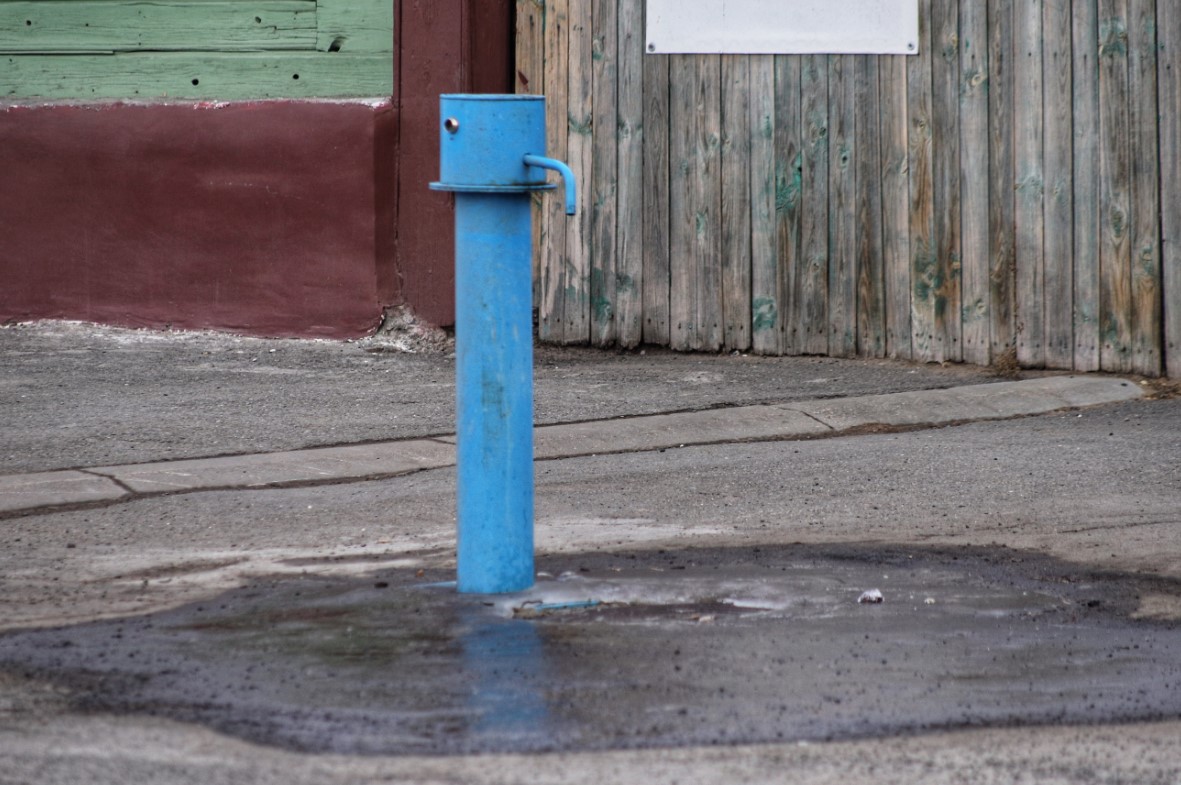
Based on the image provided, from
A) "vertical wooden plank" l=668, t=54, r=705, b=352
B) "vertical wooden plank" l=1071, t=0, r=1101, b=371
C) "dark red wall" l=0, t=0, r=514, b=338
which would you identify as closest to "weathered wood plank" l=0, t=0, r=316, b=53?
"dark red wall" l=0, t=0, r=514, b=338

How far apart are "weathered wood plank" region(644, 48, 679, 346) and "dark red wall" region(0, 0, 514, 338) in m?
0.88

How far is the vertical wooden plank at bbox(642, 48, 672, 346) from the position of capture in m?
9.03

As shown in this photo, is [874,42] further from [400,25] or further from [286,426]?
[286,426]

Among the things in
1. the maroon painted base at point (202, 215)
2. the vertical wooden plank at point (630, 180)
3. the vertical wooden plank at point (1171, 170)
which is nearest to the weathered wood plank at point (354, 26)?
the maroon painted base at point (202, 215)

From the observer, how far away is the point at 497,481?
15.0 ft

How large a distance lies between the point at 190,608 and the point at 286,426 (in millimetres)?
2771

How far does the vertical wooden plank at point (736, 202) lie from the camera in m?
8.95

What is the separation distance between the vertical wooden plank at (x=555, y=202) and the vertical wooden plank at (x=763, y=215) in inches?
40.7

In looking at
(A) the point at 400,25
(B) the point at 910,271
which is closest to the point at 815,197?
(B) the point at 910,271

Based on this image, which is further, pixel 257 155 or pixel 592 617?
pixel 257 155

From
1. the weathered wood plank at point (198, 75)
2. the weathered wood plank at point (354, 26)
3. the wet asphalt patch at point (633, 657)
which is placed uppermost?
the weathered wood plank at point (354, 26)

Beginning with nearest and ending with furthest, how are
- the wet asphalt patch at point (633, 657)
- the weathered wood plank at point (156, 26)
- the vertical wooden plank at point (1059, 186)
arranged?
the wet asphalt patch at point (633, 657), the vertical wooden plank at point (1059, 186), the weathered wood plank at point (156, 26)

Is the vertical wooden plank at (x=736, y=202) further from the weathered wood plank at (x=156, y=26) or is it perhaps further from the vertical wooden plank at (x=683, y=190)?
the weathered wood plank at (x=156, y=26)

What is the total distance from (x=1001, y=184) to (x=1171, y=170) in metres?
0.82
